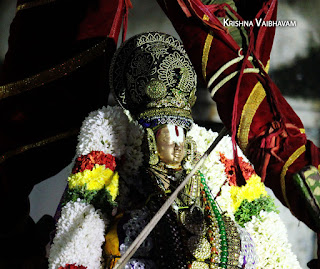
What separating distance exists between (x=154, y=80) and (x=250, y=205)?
2.94 ft

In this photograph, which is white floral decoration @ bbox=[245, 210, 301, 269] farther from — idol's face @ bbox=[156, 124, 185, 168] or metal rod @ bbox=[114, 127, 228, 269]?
metal rod @ bbox=[114, 127, 228, 269]

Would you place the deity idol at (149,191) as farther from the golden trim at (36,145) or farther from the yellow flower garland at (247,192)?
the golden trim at (36,145)

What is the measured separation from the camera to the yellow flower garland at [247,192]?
110 inches

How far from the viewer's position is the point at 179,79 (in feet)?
8.27

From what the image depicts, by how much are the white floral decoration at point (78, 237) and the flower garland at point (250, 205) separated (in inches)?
28.6

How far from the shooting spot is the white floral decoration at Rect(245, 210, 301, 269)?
8.59ft

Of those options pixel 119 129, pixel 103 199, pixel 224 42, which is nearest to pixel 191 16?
pixel 224 42

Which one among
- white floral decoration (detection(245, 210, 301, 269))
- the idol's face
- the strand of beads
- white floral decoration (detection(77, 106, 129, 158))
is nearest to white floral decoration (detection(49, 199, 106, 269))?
white floral decoration (detection(77, 106, 129, 158))

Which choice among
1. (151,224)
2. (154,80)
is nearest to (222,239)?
(151,224)

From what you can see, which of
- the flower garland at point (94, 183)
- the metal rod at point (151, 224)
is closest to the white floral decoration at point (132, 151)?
the flower garland at point (94, 183)

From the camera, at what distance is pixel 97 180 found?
8.00 feet

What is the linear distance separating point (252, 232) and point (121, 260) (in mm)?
857

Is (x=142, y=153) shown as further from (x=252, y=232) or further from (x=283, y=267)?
(x=283, y=267)

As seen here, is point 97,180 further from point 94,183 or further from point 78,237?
point 78,237
